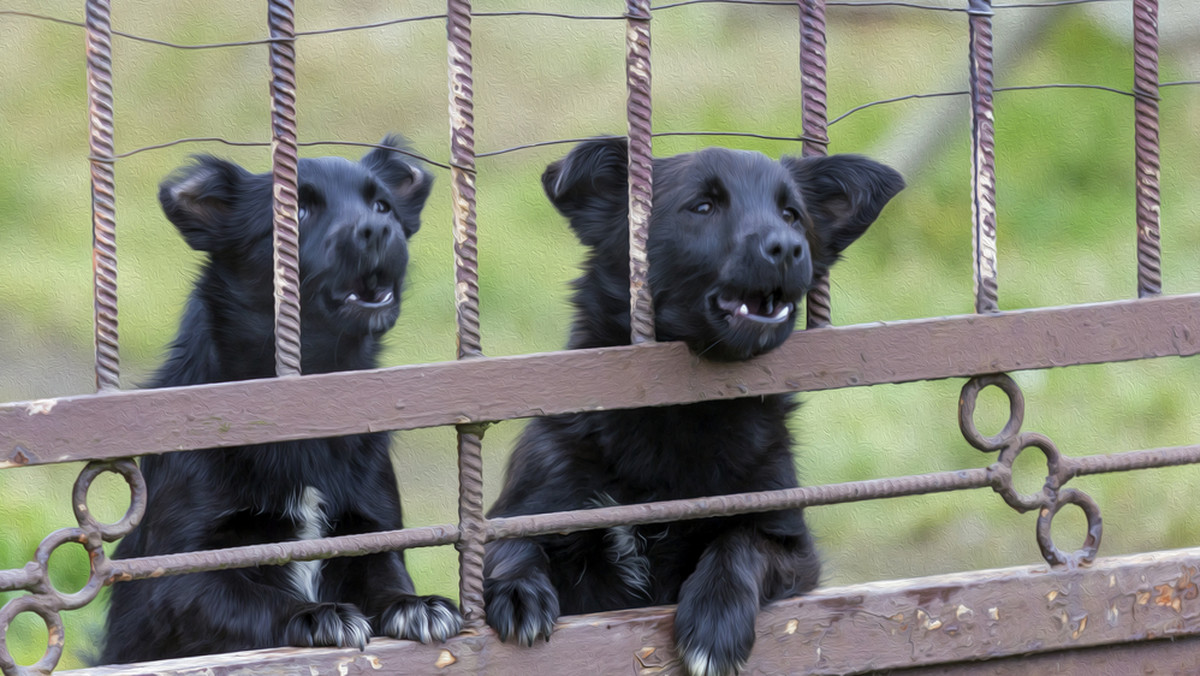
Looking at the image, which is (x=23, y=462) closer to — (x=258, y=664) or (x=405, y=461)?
(x=258, y=664)

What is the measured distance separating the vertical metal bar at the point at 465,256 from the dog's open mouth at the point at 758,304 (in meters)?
0.60

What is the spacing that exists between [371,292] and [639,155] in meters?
0.95

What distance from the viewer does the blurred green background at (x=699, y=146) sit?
250 inches

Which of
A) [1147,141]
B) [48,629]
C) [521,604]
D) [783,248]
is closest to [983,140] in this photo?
[1147,141]

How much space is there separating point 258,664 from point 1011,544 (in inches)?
189

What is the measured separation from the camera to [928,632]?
8.57 ft

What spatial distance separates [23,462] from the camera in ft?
6.98

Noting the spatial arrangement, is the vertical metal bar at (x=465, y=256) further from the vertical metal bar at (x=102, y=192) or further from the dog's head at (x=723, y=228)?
the vertical metal bar at (x=102, y=192)

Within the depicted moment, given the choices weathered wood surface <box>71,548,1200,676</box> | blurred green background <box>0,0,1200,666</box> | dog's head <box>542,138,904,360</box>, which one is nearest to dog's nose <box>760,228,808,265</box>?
dog's head <box>542,138,904,360</box>

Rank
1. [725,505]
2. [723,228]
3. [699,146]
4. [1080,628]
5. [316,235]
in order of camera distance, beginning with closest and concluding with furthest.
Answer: [725,505], [1080,628], [723,228], [316,235], [699,146]

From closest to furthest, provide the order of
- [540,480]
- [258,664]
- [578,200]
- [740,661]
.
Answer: [258,664], [740,661], [540,480], [578,200]

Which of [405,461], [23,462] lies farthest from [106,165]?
[405,461]

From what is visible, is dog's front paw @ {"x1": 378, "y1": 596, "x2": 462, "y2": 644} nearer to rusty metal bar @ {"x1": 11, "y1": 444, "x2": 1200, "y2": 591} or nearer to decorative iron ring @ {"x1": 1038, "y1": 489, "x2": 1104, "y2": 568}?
rusty metal bar @ {"x1": 11, "y1": 444, "x2": 1200, "y2": 591}

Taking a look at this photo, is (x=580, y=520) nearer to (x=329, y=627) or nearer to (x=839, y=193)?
(x=329, y=627)
